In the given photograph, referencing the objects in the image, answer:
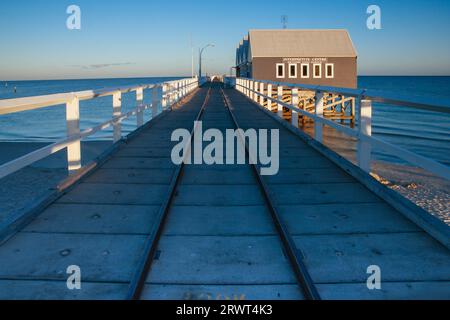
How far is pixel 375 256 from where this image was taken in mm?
4281

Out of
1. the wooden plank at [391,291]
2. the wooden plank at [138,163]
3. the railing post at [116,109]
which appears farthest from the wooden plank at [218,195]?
the railing post at [116,109]

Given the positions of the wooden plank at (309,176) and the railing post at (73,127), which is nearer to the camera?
the railing post at (73,127)

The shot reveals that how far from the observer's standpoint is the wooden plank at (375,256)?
3898 mm

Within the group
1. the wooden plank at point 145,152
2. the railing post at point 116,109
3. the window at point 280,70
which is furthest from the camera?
the window at point 280,70

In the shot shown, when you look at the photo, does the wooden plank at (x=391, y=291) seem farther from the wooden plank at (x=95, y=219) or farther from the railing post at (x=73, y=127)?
the railing post at (x=73, y=127)

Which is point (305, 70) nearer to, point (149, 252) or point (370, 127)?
point (370, 127)

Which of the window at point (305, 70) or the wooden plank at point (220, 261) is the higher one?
the window at point (305, 70)

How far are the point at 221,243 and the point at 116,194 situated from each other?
7.23 feet

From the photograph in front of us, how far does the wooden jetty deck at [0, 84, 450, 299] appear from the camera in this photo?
3727 millimetres

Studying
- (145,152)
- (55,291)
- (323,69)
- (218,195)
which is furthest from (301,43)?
(55,291)

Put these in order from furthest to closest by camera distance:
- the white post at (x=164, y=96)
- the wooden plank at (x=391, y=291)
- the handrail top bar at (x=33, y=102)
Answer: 1. the white post at (x=164, y=96)
2. the handrail top bar at (x=33, y=102)
3. the wooden plank at (x=391, y=291)

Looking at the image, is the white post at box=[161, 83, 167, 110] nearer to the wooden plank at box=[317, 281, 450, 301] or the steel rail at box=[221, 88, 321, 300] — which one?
the steel rail at box=[221, 88, 321, 300]

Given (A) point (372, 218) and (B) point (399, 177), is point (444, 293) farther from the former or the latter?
(B) point (399, 177)
